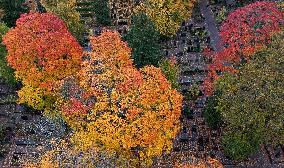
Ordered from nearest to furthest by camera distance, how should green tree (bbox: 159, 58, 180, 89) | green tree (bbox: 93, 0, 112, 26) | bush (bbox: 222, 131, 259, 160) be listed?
bush (bbox: 222, 131, 259, 160) → green tree (bbox: 159, 58, 180, 89) → green tree (bbox: 93, 0, 112, 26)

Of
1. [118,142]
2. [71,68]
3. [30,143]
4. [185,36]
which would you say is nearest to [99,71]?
[71,68]

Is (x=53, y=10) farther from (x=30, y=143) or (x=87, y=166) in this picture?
(x=87, y=166)

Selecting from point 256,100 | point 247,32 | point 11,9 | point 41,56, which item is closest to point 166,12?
point 247,32

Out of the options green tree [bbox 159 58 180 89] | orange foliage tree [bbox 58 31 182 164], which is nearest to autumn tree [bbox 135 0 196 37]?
green tree [bbox 159 58 180 89]

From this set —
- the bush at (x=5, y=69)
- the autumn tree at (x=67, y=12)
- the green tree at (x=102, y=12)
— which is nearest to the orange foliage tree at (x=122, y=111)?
the bush at (x=5, y=69)

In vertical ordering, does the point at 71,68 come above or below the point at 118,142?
above

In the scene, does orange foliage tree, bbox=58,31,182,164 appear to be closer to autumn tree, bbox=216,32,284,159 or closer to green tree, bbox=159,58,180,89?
autumn tree, bbox=216,32,284,159
